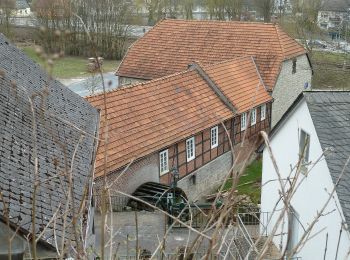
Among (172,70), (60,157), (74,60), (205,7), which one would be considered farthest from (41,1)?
(60,157)

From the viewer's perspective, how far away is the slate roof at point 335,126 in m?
9.78

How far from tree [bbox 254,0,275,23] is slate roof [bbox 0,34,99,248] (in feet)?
124

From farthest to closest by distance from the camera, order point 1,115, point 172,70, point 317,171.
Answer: point 172,70
point 317,171
point 1,115

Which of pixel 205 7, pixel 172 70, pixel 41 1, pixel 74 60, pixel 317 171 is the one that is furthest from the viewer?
pixel 205 7

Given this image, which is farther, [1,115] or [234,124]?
[234,124]

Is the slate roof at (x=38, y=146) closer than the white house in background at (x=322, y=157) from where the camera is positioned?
Yes

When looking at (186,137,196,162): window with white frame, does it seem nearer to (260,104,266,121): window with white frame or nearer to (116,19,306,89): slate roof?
(260,104,266,121): window with white frame

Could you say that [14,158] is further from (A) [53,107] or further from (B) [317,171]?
(B) [317,171]

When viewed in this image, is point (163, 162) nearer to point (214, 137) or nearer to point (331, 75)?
point (214, 137)

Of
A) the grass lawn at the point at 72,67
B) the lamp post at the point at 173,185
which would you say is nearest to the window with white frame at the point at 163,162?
the lamp post at the point at 173,185

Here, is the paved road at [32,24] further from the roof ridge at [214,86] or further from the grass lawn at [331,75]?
the roof ridge at [214,86]

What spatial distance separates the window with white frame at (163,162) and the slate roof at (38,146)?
4.02 meters

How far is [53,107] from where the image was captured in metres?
11.4

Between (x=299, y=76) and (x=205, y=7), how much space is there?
28.8 m
